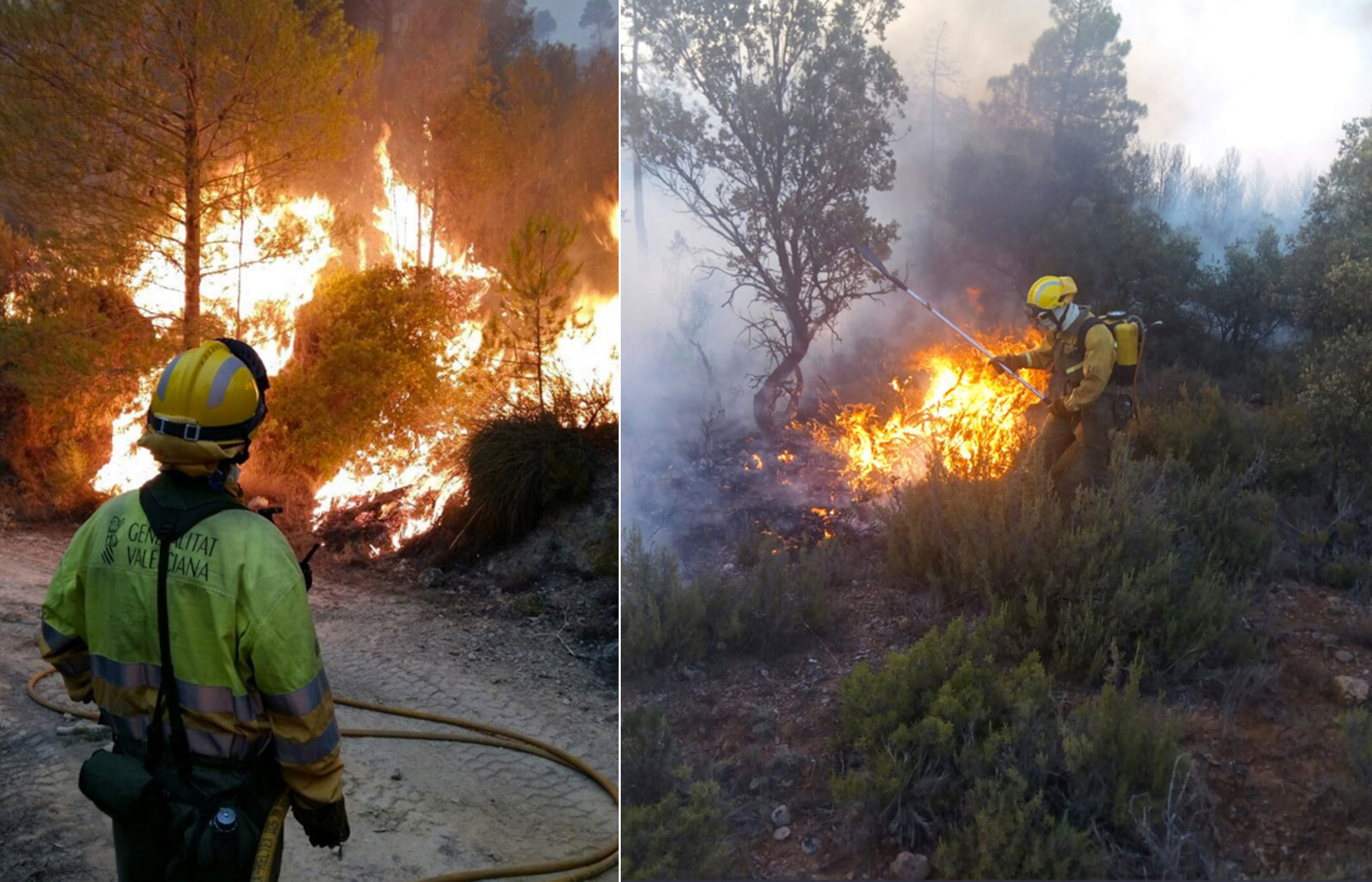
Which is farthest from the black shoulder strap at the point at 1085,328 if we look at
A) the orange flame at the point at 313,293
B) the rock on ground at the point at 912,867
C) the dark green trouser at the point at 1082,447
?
the orange flame at the point at 313,293

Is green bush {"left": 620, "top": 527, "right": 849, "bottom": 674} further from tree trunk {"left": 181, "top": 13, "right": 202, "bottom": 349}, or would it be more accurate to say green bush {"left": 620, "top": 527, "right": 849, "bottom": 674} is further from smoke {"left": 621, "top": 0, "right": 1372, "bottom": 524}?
tree trunk {"left": 181, "top": 13, "right": 202, "bottom": 349}

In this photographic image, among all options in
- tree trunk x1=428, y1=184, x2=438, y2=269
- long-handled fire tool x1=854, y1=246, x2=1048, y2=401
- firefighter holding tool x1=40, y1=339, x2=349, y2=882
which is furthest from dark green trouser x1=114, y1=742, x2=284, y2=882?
tree trunk x1=428, y1=184, x2=438, y2=269

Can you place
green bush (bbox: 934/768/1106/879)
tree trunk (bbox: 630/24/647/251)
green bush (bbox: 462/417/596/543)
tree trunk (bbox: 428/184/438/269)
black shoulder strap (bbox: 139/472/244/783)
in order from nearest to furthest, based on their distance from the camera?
black shoulder strap (bbox: 139/472/244/783) < green bush (bbox: 934/768/1106/879) < tree trunk (bbox: 630/24/647/251) < green bush (bbox: 462/417/596/543) < tree trunk (bbox: 428/184/438/269)

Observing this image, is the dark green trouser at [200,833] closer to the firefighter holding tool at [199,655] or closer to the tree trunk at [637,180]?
the firefighter holding tool at [199,655]

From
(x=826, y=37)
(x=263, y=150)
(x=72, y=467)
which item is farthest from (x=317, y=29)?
(x=826, y=37)

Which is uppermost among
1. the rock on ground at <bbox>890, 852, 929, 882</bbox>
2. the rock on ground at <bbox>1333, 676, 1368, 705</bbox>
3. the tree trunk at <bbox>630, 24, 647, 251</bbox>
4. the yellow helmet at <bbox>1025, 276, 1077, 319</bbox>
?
the tree trunk at <bbox>630, 24, 647, 251</bbox>

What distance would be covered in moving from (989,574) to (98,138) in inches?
276

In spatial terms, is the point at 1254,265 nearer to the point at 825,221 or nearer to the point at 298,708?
the point at 825,221

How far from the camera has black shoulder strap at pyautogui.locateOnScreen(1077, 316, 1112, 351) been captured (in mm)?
5473

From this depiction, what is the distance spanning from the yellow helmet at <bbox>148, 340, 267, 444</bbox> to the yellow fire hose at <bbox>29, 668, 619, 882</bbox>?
7.69 feet

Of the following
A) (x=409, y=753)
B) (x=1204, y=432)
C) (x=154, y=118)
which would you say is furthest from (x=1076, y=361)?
(x=154, y=118)

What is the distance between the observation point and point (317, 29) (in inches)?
312

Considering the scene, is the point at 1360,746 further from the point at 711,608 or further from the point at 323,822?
the point at 323,822

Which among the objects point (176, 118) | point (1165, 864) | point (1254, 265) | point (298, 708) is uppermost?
point (176, 118)
